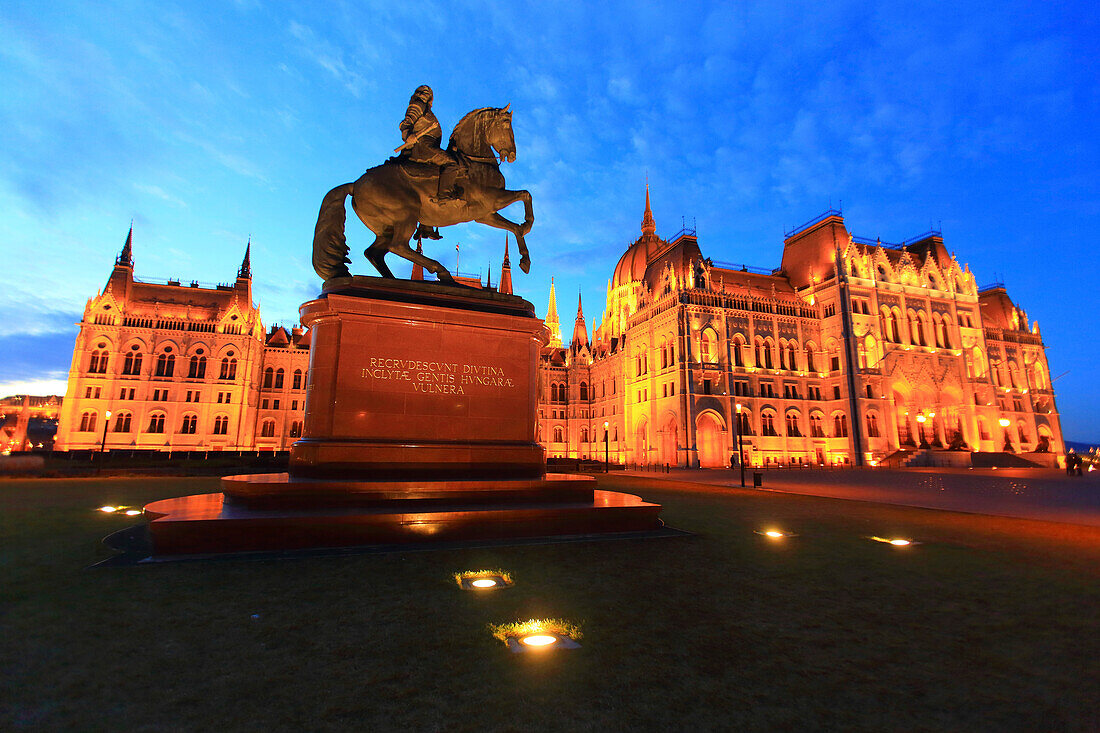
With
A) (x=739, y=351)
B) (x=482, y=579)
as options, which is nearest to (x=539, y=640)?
(x=482, y=579)

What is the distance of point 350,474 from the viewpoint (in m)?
7.19

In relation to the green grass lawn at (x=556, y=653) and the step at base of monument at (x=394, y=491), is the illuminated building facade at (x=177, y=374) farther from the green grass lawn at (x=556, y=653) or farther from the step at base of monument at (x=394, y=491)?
the green grass lawn at (x=556, y=653)

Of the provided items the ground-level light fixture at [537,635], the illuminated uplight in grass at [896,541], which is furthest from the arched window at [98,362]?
the illuminated uplight in grass at [896,541]

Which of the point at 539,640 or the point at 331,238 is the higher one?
the point at 331,238

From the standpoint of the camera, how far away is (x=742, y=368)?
48750 mm

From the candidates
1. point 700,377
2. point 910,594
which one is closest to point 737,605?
point 910,594

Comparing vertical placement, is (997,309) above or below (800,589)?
above

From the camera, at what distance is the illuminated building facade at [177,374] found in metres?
53.0

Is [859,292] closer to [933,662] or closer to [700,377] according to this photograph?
[700,377]

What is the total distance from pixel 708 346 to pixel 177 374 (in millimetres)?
57595

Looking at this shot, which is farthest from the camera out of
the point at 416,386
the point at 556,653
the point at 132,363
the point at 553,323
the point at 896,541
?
the point at 553,323

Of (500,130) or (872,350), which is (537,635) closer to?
(500,130)

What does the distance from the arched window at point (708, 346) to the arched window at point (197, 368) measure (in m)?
54.8

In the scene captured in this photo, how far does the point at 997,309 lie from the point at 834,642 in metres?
82.9
